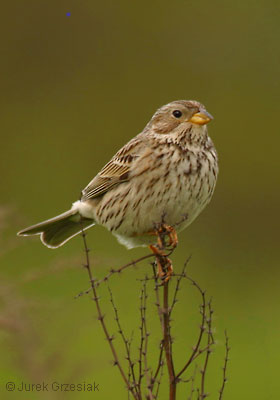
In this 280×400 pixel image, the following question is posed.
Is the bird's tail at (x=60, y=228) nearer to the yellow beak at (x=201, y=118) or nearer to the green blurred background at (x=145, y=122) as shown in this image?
the yellow beak at (x=201, y=118)

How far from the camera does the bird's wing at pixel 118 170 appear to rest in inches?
244

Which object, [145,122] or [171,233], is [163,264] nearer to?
[171,233]

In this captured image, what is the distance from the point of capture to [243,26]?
16.1 meters

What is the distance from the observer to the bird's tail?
661 centimetres

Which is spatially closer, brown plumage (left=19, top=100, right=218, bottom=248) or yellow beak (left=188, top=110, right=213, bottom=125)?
brown plumage (left=19, top=100, right=218, bottom=248)

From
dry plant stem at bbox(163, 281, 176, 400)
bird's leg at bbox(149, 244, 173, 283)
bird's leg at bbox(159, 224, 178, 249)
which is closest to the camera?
dry plant stem at bbox(163, 281, 176, 400)

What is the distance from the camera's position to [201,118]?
19.9 ft

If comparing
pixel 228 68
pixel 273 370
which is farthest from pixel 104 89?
Answer: pixel 273 370

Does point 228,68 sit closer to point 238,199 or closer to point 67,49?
point 67,49

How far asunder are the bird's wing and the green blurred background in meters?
1.43

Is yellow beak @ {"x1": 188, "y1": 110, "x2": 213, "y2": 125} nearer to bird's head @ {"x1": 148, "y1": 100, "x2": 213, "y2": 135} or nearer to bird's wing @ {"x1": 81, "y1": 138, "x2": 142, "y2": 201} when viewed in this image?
bird's head @ {"x1": 148, "y1": 100, "x2": 213, "y2": 135}

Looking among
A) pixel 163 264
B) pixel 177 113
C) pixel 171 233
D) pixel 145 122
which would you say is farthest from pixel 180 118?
pixel 145 122

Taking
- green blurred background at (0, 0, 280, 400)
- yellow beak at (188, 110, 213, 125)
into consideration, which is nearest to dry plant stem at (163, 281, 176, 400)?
yellow beak at (188, 110, 213, 125)

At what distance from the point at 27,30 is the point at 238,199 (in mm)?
4031
